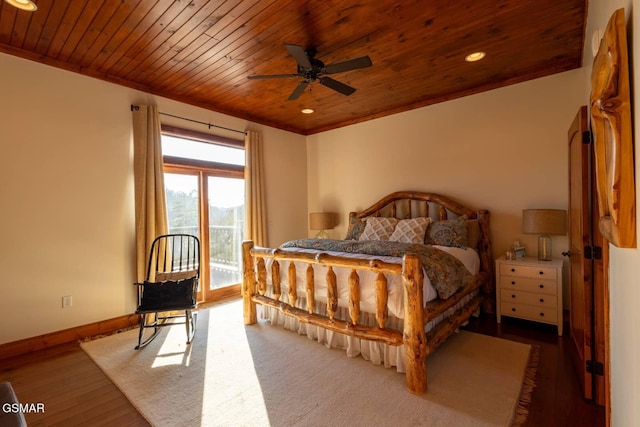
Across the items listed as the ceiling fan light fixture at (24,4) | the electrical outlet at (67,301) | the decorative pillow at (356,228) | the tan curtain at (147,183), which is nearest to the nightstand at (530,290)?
the decorative pillow at (356,228)

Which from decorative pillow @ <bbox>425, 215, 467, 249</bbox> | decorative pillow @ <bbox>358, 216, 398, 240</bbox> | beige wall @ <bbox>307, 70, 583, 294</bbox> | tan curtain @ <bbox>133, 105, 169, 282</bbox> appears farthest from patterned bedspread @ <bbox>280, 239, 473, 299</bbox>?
tan curtain @ <bbox>133, 105, 169, 282</bbox>

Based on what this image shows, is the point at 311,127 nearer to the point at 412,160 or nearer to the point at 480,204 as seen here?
the point at 412,160

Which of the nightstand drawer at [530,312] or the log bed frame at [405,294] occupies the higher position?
the log bed frame at [405,294]

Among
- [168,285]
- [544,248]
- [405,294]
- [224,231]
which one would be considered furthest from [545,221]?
[224,231]

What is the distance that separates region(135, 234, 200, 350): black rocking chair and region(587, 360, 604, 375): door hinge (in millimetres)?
2977

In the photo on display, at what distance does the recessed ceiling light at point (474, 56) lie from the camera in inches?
115

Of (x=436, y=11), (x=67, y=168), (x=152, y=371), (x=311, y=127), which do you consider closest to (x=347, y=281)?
(x=152, y=371)

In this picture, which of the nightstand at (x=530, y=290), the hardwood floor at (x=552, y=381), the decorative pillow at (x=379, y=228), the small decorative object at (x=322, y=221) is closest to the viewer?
the hardwood floor at (x=552, y=381)

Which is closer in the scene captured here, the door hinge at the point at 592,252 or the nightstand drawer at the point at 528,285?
the door hinge at the point at 592,252

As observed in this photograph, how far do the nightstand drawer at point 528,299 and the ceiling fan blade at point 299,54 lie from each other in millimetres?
2930

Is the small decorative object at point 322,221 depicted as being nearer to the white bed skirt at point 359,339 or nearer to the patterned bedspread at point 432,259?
the patterned bedspread at point 432,259

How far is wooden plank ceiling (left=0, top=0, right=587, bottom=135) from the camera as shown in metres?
2.24

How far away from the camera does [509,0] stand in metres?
2.19

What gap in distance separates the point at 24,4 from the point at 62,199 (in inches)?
63.6
